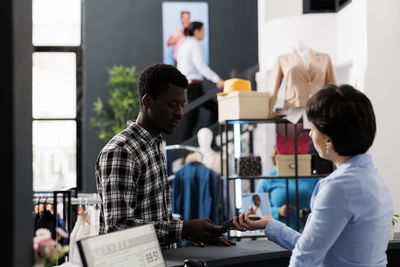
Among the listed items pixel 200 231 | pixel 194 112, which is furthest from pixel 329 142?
pixel 194 112


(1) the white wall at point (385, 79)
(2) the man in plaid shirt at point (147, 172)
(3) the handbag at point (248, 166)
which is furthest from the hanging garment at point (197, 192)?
(2) the man in plaid shirt at point (147, 172)

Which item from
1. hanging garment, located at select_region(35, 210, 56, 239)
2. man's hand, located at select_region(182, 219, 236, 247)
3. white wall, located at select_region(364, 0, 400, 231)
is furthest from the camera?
white wall, located at select_region(364, 0, 400, 231)

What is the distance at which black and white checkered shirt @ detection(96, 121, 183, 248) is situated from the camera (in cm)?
190

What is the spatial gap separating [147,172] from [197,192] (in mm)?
4336

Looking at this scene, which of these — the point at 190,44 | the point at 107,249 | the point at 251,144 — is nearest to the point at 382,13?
the point at 251,144

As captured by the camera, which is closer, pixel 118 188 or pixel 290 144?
pixel 118 188

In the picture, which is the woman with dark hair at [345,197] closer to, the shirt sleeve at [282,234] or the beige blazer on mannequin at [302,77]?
the shirt sleeve at [282,234]

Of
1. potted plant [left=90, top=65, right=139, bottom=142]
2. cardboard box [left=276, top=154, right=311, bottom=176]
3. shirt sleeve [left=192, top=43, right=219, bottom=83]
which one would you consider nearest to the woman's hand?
cardboard box [left=276, top=154, right=311, bottom=176]

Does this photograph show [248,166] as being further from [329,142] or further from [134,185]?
[329,142]

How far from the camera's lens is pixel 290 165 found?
17.8ft

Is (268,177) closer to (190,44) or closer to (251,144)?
(251,144)

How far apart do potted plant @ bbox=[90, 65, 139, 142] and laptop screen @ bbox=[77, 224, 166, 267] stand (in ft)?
24.2

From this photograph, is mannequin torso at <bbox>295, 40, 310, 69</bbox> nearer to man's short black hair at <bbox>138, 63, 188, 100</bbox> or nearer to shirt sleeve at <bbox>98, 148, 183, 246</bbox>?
man's short black hair at <bbox>138, 63, 188, 100</bbox>

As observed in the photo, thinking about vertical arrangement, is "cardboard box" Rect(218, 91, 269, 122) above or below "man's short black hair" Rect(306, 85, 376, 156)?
above
